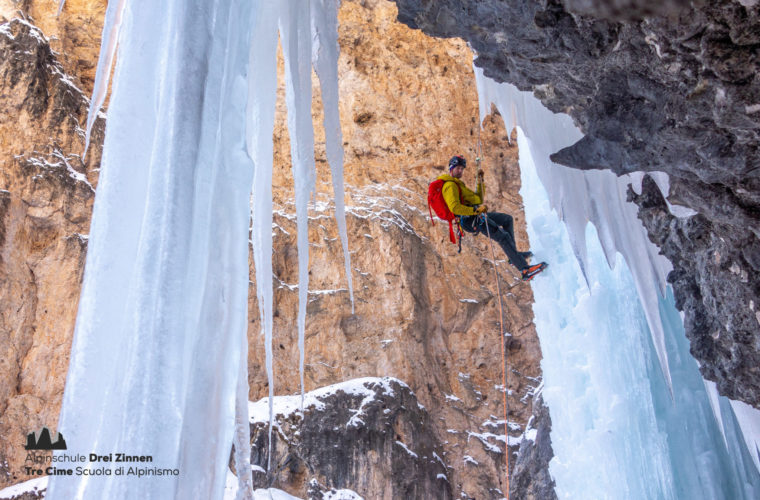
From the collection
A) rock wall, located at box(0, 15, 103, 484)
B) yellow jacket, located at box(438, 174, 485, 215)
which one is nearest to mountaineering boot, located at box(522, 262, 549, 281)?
yellow jacket, located at box(438, 174, 485, 215)

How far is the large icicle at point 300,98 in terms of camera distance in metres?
3.08

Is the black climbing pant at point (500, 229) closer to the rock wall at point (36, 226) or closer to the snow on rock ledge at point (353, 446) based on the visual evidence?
the snow on rock ledge at point (353, 446)

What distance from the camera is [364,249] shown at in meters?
8.52

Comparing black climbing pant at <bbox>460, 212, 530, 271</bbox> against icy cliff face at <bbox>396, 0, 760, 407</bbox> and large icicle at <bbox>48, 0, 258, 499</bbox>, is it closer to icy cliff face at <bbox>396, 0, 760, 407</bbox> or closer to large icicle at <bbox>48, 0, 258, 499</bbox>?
icy cliff face at <bbox>396, 0, 760, 407</bbox>

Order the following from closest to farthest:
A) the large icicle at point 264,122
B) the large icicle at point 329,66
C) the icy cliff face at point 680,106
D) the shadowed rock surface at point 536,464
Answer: the icy cliff face at point 680,106, the large icicle at point 264,122, the large icicle at point 329,66, the shadowed rock surface at point 536,464

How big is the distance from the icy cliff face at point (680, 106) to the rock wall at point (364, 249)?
16.3ft

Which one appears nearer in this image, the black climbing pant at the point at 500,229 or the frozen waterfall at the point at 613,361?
the frozen waterfall at the point at 613,361

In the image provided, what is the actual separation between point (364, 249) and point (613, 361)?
431 cm

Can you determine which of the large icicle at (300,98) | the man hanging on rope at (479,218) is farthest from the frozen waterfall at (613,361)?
the large icicle at (300,98)

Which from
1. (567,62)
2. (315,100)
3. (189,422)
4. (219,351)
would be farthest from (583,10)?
(315,100)

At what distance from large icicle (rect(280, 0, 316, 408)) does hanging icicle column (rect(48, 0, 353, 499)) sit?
457 millimetres

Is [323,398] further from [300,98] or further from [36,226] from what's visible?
[300,98]

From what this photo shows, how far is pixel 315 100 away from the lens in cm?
938

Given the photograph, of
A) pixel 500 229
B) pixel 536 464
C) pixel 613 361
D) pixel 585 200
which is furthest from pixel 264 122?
pixel 536 464
